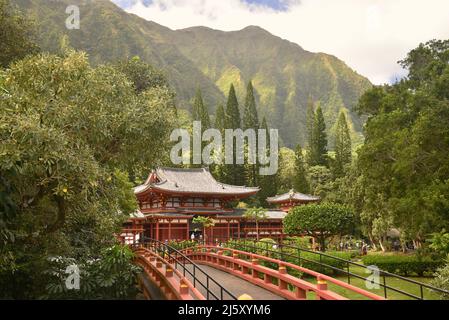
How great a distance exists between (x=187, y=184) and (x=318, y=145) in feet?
131

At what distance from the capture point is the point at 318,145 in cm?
7600

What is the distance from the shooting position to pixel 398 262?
2598 cm

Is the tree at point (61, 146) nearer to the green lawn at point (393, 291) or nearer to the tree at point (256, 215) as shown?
the green lawn at point (393, 291)

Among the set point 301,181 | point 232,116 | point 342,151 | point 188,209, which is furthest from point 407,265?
point 232,116

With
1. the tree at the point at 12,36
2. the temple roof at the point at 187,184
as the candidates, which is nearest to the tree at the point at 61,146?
the tree at the point at 12,36

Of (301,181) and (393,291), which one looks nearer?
(393,291)

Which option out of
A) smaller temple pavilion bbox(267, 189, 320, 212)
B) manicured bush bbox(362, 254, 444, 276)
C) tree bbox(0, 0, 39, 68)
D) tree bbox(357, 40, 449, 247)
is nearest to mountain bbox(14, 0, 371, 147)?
smaller temple pavilion bbox(267, 189, 320, 212)

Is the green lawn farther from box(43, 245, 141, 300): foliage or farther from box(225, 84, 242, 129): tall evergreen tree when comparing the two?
box(225, 84, 242, 129): tall evergreen tree

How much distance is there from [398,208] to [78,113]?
16.5 m

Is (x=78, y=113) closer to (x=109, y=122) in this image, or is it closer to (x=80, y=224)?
(x=109, y=122)

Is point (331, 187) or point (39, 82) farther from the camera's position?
point (331, 187)

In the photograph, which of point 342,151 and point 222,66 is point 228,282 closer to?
point 342,151

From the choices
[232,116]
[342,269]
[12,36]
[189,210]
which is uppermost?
[232,116]
